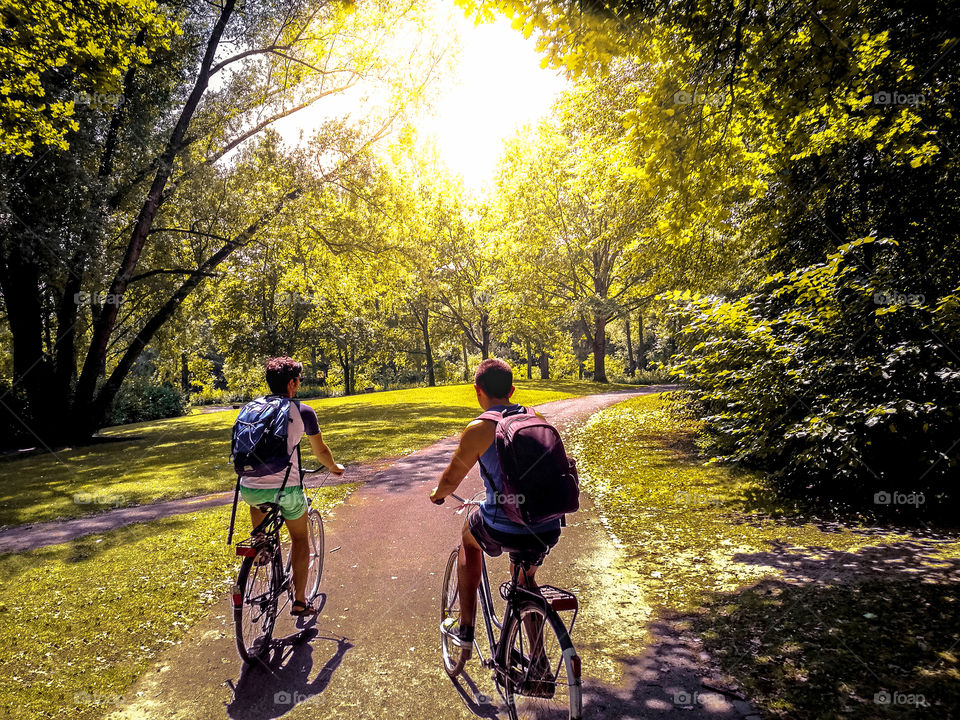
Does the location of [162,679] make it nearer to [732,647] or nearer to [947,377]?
[732,647]

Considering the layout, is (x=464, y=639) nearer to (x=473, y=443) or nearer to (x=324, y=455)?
(x=473, y=443)

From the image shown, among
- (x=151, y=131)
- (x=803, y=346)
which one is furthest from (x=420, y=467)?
(x=151, y=131)

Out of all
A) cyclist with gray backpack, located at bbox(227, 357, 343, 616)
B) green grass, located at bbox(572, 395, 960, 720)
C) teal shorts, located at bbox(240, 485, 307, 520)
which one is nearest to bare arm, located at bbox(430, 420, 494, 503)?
cyclist with gray backpack, located at bbox(227, 357, 343, 616)

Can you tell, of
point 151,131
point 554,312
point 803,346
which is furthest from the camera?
point 554,312

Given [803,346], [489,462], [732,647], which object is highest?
[803,346]

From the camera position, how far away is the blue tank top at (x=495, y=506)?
3132 millimetres

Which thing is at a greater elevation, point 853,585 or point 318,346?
point 318,346

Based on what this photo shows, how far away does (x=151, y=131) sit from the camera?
60.5ft

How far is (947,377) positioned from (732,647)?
13.2ft

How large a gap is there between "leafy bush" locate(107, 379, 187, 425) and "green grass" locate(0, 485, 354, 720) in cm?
2480

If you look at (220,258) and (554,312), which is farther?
(554,312)

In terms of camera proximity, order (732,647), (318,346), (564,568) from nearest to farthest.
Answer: (732,647)
(564,568)
(318,346)

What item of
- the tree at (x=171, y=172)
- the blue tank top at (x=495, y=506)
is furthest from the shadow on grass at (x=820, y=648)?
the tree at (x=171, y=172)

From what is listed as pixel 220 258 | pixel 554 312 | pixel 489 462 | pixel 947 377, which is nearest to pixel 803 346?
pixel 947 377
